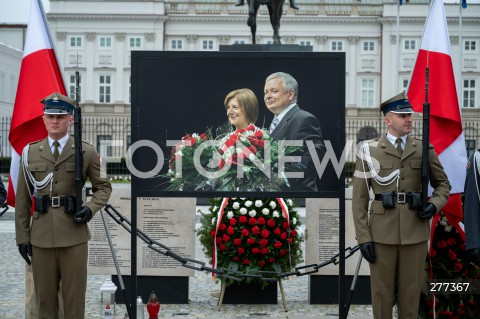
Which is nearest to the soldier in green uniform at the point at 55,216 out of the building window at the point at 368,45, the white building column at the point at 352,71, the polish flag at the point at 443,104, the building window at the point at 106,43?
the polish flag at the point at 443,104

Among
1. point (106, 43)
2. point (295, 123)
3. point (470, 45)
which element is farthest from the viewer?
point (106, 43)

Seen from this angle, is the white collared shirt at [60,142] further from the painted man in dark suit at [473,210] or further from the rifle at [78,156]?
the painted man in dark suit at [473,210]

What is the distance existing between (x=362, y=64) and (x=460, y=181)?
4525 cm

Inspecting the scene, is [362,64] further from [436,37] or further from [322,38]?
[436,37]

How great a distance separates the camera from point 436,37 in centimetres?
605

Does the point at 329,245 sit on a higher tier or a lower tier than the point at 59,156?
lower

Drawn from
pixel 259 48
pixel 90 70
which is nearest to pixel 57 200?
pixel 259 48

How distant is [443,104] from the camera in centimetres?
584

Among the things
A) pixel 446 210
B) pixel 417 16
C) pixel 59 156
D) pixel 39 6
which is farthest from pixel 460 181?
pixel 417 16

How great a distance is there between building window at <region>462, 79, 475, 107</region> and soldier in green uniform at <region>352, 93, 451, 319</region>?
4598 cm

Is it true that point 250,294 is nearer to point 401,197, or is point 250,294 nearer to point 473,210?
point 401,197

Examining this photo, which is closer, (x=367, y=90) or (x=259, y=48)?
(x=259, y=48)

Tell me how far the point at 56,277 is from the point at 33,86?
178cm

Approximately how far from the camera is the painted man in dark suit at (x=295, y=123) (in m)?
5.32
